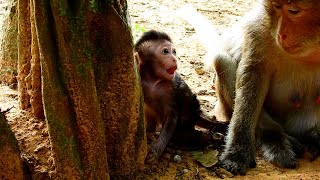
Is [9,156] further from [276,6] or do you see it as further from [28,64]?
[276,6]

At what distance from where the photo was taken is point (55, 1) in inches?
126

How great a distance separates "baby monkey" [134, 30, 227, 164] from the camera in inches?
167

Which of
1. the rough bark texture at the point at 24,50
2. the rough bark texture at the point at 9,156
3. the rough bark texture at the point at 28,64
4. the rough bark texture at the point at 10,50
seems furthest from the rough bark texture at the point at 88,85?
the rough bark texture at the point at 10,50

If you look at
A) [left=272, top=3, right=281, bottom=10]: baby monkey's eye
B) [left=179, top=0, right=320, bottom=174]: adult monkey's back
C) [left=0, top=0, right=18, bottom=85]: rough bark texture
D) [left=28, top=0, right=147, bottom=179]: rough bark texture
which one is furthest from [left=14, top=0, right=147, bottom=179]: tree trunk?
[left=272, top=3, right=281, bottom=10]: baby monkey's eye

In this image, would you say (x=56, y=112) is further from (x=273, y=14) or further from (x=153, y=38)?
(x=273, y=14)

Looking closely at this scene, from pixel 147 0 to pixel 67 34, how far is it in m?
6.01

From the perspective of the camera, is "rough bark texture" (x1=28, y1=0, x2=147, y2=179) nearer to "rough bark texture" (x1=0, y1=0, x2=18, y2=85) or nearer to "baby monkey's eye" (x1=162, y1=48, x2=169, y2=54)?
"baby monkey's eye" (x1=162, y1=48, x2=169, y2=54)

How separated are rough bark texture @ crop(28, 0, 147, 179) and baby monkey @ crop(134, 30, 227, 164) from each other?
459mm

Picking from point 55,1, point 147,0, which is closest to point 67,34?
point 55,1

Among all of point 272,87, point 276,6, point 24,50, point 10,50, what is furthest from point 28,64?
point 272,87

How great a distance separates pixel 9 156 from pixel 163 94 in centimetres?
143

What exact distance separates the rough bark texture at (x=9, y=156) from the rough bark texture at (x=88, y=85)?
0.23 meters

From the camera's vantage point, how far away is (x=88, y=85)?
3416mm

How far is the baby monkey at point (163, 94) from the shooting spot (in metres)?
4.25
